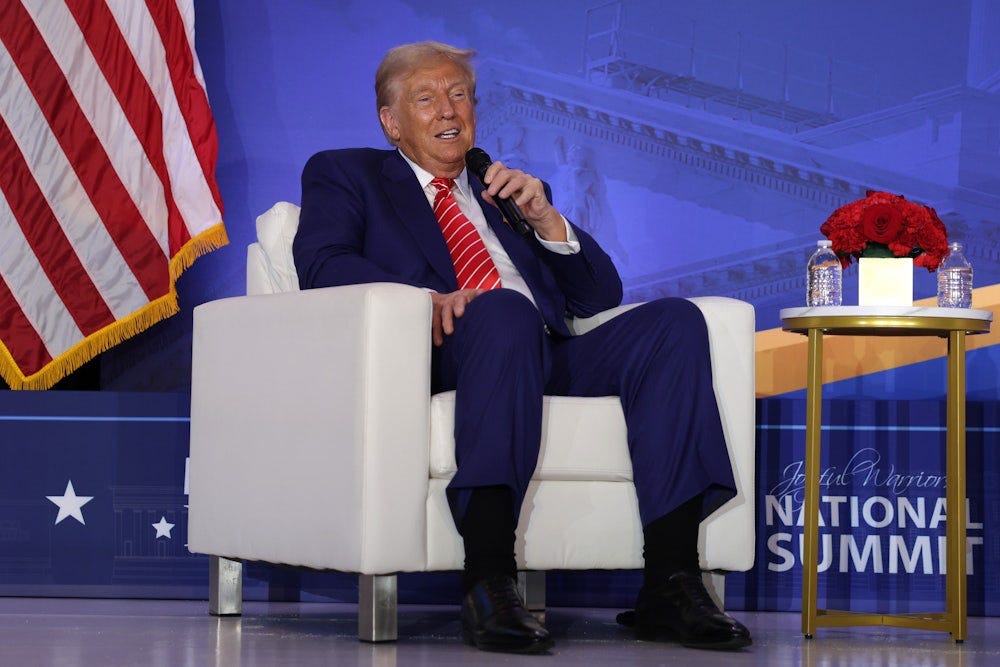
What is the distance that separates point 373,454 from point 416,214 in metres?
0.70

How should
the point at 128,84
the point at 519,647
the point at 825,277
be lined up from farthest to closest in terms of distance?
the point at 128,84, the point at 825,277, the point at 519,647

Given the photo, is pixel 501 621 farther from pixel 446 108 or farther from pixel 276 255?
pixel 446 108

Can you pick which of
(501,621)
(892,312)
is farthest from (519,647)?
(892,312)

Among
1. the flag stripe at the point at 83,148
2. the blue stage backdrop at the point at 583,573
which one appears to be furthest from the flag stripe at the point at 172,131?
the blue stage backdrop at the point at 583,573

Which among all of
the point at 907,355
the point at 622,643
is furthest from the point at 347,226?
the point at 907,355

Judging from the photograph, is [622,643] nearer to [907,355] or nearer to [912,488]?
[912,488]

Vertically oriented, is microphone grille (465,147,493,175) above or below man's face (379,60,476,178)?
below

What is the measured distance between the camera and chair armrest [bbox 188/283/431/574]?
7.41 feet

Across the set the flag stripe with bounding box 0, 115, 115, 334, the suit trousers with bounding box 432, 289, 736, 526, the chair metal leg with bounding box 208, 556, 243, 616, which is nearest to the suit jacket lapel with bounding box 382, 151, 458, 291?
the suit trousers with bounding box 432, 289, 736, 526

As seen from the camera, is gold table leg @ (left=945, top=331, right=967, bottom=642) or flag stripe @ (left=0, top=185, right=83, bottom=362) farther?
flag stripe @ (left=0, top=185, right=83, bottom=362)

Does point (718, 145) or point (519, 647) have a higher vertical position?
point (718, 145)

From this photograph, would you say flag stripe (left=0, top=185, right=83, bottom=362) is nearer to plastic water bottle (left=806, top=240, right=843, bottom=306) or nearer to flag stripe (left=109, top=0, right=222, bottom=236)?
flag stripe (left=109, top=0, right=222, bottom=236)

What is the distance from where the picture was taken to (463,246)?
9.20ft

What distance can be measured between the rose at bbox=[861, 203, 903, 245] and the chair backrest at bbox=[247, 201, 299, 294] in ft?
3.89
